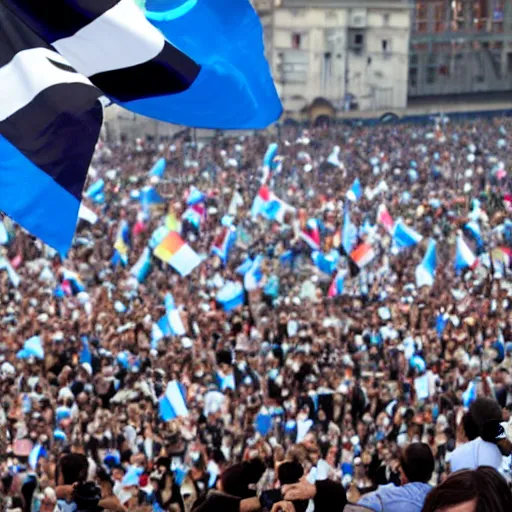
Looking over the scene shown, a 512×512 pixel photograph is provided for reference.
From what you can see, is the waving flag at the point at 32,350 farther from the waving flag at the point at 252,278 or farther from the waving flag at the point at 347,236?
the waving flag at the point at 347,236

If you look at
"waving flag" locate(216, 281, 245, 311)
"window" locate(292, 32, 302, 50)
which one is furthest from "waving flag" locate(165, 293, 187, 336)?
"window" locate(292, 32, 302, 50)

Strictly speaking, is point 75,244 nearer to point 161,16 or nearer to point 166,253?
point 166,253

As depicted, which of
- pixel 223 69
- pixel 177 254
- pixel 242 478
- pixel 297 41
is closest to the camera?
pixel 242 478

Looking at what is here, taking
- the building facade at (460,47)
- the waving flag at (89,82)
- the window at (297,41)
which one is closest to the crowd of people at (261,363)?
the waving flag at (89,82)

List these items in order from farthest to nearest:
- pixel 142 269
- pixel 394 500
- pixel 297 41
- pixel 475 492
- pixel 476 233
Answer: pixel 297 41 → pixel 476 233 → pixel 142 269 → pixel 394 500 → pixel 475 492

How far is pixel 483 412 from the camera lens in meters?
5.89

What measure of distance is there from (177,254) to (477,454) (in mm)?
14167

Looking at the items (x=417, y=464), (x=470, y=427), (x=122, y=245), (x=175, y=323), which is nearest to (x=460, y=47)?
(x=122, y=245)

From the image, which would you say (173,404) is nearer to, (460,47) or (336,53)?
(336,53)

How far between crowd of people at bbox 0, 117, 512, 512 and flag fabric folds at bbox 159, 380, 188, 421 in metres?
0.02

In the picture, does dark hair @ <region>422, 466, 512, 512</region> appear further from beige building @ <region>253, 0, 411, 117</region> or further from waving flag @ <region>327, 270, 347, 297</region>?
beige building @ <region>253, 0, 411, 117</region>

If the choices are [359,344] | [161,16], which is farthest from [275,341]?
[161,16]

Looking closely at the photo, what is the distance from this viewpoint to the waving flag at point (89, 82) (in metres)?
5.91

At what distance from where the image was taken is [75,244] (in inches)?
1061
